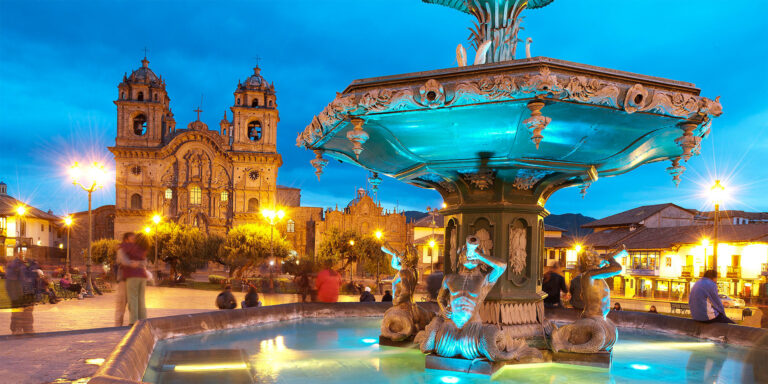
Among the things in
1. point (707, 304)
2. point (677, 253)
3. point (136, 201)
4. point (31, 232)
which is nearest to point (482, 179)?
point (707, 304)

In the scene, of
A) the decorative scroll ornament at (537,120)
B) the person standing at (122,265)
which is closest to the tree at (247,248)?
the person standing at (122,265)

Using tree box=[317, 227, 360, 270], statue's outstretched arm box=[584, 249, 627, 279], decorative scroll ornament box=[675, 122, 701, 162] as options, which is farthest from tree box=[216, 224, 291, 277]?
decorative scroll ornament box=[675, 122, 701, 162]

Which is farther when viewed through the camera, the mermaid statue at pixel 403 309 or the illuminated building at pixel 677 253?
the illuminated building at pixel 677 253

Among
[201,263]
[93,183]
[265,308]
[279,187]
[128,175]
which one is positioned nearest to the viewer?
[265,308]

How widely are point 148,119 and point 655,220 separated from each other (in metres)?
52.1

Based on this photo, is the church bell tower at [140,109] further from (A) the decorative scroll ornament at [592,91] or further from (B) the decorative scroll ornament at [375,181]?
(A) the decorative scroll ornament at [592,91]

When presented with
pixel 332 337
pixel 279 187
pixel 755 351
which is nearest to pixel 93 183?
pixel 332 337

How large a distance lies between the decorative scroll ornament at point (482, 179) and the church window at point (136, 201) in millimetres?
60544

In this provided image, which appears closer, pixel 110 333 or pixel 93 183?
pixel 110 333

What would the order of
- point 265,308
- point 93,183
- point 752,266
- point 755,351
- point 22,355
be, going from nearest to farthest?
1. point 22,355
2. point 755,351
3. point 265,308
4. point 93,183
5. point 752,266

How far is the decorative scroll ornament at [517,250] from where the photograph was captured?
255 inches

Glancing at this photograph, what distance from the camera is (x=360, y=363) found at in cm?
571

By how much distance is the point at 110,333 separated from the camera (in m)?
5.71

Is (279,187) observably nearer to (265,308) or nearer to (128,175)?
(128,175)
